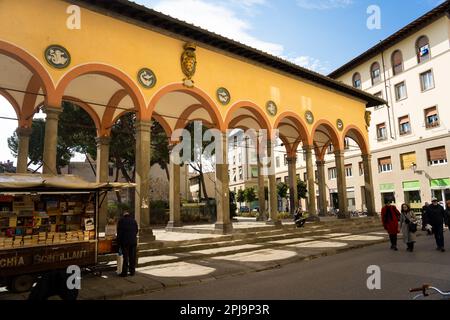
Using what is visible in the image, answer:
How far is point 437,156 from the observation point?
949 inches

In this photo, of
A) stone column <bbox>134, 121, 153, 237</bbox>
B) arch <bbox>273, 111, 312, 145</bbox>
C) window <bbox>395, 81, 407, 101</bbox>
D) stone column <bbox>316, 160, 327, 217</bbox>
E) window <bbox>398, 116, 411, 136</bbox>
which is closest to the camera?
stone column <bbox>134, 121, 153, 237</bbox>

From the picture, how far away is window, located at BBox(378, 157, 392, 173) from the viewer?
2844 centimetres

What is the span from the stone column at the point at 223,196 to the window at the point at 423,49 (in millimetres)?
20431

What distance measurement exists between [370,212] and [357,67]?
17567mm

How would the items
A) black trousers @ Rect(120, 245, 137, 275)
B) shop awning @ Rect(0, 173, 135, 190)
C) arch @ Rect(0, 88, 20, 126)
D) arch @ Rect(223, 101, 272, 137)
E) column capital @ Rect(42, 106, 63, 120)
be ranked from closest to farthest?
shop awning @ Rect(0, 173, 135, 190)
black trousers @ Rect(120, 245, 137, 275)
column capital @ Rect(42, 106, 63, 120)
arch @ Rect(0, 88, 20, 126)
arch @ Rect(223, 101, 272, 137)

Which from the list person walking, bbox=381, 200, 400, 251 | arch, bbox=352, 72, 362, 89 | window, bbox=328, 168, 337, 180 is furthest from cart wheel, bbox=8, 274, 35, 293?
window, bbox=328, 168, 337, 180

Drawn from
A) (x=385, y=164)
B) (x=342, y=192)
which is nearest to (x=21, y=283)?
(x=342, y=192)

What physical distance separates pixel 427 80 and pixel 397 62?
134 inches

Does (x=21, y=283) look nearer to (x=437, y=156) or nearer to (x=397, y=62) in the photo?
(x=437, y=156)

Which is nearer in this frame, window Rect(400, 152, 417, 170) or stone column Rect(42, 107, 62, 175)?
stone column Rect(42, 107, 62, 175)

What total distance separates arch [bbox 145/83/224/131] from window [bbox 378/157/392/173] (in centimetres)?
2045

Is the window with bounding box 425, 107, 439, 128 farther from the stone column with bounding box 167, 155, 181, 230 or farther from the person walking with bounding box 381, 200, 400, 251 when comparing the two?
the stone column with bounding box 167, 155, 181, 230

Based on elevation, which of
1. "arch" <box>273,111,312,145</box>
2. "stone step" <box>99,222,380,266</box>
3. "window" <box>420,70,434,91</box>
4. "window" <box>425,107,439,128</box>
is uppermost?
"window" <box>420,70,434,91</box>

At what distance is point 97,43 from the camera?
10.5 meters
